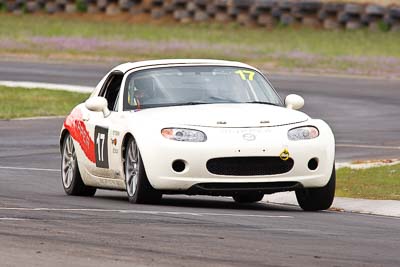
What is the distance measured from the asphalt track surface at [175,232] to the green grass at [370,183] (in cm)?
108

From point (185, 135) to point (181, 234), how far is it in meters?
2.70

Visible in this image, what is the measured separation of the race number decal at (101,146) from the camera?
14.8m

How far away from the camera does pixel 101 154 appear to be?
1495 centimetres

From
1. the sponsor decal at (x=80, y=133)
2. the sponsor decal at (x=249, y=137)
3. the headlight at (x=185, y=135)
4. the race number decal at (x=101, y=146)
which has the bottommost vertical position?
the sponsor decal at (x=80, y=133)

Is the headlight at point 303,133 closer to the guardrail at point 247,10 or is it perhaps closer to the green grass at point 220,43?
the green grass at point 220,43

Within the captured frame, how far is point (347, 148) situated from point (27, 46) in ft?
95.0

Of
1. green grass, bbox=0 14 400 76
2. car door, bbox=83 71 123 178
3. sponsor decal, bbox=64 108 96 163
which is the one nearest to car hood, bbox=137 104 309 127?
car door, bbox=83 71 123 178

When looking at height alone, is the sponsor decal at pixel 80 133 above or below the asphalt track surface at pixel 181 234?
below

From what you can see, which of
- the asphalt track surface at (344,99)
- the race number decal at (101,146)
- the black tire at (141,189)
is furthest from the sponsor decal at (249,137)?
the asphalt track surface at (344,99)

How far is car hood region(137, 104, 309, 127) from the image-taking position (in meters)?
13.6

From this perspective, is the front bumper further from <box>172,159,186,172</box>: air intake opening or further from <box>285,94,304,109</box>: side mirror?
<box>285,94,304,109</box>: side mirror

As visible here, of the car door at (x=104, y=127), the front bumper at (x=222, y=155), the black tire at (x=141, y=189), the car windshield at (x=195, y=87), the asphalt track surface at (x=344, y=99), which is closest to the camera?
the front bumper at (x=222, y=155)

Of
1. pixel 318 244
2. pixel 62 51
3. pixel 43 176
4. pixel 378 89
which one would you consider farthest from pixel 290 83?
pixel 318 244

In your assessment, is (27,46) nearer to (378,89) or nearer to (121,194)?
(378,89)
